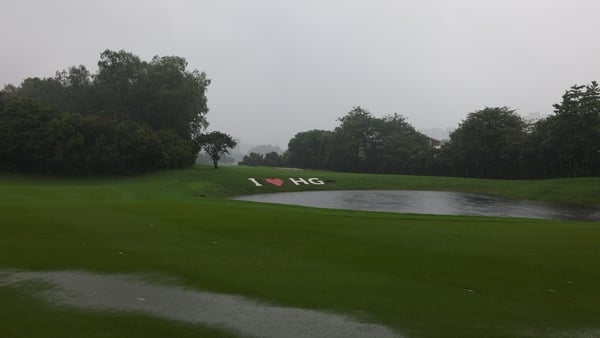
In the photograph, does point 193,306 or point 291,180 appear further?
point 291,180

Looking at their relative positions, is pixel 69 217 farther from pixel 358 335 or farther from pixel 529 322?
pixel 529 322

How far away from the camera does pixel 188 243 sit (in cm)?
1063

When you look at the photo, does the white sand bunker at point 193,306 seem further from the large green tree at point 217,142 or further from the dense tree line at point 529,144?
the dense tree line at point 529,144

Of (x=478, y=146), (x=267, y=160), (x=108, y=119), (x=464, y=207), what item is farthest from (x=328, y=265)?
(x=267, y=160)

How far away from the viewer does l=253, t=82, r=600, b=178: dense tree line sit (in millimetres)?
50250

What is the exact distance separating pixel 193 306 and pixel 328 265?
3.34 m

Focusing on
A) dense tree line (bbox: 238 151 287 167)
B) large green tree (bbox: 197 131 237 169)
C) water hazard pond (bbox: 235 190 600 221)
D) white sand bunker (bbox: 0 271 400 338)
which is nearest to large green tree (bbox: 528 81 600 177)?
water hazard pond (bbox: 235 190 600 221)

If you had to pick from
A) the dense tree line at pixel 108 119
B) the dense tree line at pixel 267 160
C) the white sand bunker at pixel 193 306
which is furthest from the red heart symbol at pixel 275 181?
the dense tree line at pixel 267 160

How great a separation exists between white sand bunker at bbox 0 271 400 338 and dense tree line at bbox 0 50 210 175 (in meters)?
41.8

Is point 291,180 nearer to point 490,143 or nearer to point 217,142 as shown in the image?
point 217,142

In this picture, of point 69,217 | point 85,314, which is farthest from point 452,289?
point 69,217

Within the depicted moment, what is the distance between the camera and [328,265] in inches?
345

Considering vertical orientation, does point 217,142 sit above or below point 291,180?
above

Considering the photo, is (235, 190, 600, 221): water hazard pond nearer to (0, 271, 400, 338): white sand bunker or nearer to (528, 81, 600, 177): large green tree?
(528, 81, 600, 177): large green tree
